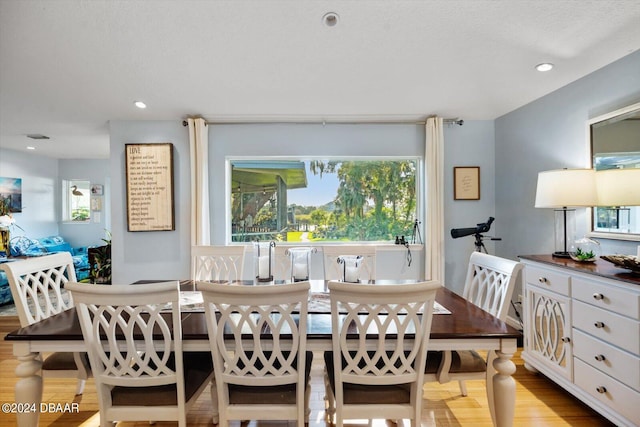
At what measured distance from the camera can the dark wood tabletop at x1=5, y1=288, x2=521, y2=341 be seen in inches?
51.1

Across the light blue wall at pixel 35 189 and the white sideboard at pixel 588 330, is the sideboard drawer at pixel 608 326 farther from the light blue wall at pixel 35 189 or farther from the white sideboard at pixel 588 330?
the light blue wall at pixel 35 189

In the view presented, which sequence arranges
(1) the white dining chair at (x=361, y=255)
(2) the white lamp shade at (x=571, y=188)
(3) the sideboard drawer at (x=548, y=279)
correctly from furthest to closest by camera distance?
(1) the white dining chair at (x=361, y=255), (2) the white lamp shade at (x=571, y=188), (3) the sideboard drawer at (x=548, y=279)

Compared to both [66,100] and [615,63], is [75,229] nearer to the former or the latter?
[66,100]

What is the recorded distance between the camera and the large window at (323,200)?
12.2ft

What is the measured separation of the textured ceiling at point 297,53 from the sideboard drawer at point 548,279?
157 cm

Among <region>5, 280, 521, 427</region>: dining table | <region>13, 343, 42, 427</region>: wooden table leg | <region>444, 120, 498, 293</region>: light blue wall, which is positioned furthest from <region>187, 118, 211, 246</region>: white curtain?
<region>444, 120, 498, 293</region>: light blue wall

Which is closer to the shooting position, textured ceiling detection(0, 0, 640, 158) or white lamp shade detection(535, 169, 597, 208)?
textured ceiling detection(0, 0, 640, 158)

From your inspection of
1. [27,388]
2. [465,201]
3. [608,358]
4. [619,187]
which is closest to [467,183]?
[465,201]

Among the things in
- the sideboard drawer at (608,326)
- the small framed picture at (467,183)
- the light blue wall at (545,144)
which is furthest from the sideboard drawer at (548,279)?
the small framed picture at (467,183)

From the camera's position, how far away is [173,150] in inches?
138

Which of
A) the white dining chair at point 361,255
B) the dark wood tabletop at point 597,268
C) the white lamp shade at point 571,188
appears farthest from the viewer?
the white dining chair at point 361,255

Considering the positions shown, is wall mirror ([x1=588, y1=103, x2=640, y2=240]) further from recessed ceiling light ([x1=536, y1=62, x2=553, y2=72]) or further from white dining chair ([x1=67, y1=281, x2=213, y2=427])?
white dining chair ([x1=67, y1=281, x2=213, y2=427])

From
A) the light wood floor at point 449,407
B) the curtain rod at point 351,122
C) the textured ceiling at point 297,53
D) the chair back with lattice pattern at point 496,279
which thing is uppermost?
the textured ceiling at point 297,53

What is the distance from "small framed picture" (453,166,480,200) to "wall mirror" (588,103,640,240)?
1.25m
